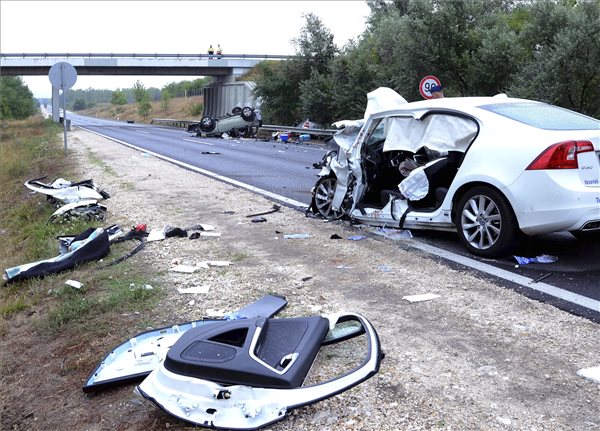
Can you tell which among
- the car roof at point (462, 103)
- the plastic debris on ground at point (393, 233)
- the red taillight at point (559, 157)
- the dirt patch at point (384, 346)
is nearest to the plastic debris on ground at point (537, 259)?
the dirt patch at point (384, 346)

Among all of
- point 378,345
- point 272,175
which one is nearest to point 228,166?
point 272,175

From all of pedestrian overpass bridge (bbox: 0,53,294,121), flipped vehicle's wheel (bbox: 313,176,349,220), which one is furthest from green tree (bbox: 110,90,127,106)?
flipped vehicle's wheel (bbox: 313,176,349,220)

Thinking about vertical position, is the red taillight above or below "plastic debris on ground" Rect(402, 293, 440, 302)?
above

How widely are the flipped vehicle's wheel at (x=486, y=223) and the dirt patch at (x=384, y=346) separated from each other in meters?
0.48

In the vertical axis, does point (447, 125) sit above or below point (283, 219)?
above

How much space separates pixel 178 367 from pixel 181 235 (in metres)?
4.43

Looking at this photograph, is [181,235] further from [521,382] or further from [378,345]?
[521,382]

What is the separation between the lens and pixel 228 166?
1631 cm

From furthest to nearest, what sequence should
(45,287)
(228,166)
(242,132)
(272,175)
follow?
(242,132) < (228,166) < (272,175) < (45,287)

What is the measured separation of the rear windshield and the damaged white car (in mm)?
12

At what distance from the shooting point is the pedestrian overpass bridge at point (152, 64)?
197 feet

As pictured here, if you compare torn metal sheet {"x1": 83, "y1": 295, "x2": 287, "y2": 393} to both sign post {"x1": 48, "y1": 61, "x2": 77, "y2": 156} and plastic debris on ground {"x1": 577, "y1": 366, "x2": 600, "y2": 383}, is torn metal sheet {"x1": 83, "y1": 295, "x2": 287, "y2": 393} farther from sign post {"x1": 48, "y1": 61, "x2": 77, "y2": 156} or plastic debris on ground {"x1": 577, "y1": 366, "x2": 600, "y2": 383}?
sign post {"x1": 48, "y1": 61, "x2": 77, "y2": 156}

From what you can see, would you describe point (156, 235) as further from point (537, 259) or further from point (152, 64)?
point (152, 64)

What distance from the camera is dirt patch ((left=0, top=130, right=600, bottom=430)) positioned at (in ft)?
10.5
